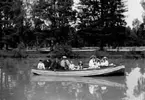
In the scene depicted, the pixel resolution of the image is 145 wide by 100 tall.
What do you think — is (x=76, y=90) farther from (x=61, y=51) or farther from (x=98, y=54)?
(x=61, y=51)

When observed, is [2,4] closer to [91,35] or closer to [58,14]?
[58,14]

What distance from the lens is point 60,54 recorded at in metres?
41.8

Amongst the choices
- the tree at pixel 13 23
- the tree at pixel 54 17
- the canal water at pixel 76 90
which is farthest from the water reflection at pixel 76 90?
the tree at pixel 13 23

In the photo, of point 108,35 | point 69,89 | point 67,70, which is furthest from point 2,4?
point 69,89

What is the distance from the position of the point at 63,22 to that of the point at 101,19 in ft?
24.2

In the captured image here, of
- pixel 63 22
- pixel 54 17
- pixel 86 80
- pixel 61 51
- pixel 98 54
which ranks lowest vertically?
pixel 86 80

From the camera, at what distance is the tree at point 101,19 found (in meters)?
45.9

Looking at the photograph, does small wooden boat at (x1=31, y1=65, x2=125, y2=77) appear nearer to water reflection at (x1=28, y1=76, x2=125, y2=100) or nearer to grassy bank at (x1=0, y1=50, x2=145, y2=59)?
water reflection at (x1=28, y1=76, x2=125, y2=100)

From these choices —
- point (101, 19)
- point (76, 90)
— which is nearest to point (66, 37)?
point (101, 19)

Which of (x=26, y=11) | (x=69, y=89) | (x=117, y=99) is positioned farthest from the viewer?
(x=26, y=11)

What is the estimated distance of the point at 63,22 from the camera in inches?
1975

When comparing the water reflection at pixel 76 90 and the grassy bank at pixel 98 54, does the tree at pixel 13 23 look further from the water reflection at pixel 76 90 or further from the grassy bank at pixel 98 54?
the water reflection at pixel 76 90

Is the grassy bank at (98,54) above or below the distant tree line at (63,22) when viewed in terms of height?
below

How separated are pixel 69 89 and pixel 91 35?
29472 millimetres
